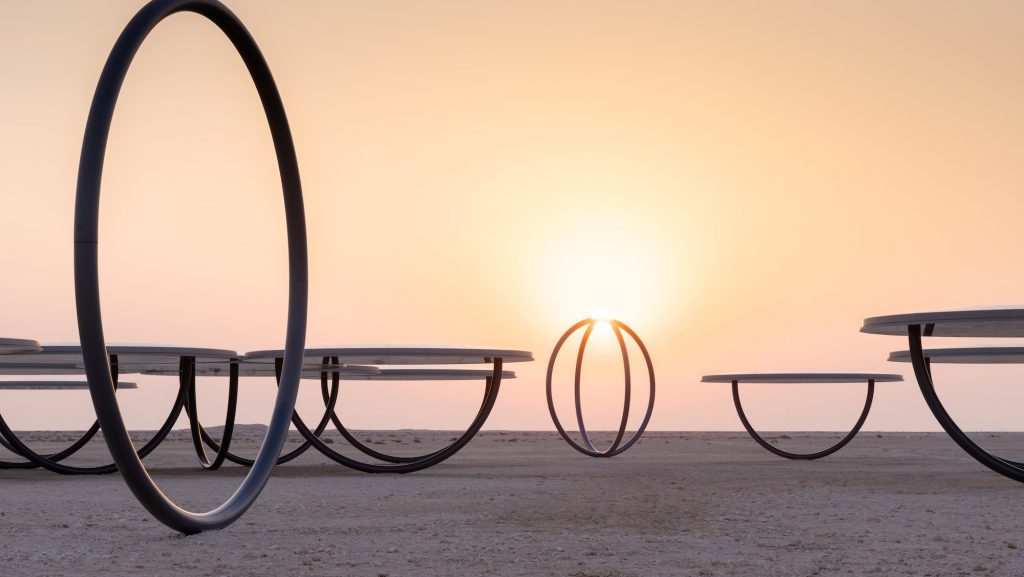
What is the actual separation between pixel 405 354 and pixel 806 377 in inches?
384

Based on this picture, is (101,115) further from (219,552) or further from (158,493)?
(219,552)

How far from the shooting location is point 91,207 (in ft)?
21.4

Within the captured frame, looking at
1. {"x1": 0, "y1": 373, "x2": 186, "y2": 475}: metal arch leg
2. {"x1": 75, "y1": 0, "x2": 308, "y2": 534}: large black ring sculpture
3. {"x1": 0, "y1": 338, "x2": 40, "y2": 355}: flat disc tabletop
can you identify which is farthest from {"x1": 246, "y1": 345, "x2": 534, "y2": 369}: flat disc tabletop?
{"x1": 75, "y1": 0, "x2": 308, "y2": 534}: large black ring sculpture

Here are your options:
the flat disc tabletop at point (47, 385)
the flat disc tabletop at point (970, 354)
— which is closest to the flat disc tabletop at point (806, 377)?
the flat disc tabletop at point (970, 354)

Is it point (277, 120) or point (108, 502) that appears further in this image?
point (108, 502)

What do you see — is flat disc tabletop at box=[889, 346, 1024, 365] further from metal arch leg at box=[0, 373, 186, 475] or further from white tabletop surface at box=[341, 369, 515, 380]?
metal arch leg at box=[0, 373, 186, 475]

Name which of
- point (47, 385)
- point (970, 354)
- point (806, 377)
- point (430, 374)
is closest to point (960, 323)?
point (970, 354)

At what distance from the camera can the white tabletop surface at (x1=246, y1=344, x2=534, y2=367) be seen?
13.4m

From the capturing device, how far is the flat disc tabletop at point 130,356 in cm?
1331

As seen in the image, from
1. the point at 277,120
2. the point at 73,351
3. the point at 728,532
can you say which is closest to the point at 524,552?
the point at 728,532

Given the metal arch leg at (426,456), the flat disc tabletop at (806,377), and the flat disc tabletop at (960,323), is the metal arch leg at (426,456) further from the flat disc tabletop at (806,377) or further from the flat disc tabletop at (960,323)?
the flat disc tabletop at (806,377)

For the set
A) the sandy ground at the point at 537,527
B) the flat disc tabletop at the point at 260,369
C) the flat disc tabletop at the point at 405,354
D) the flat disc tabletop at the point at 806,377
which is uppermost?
the flat disc tabletop at the point at 806,377

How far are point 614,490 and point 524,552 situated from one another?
491 cm

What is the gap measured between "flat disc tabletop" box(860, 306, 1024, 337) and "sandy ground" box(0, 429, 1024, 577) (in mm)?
1987
